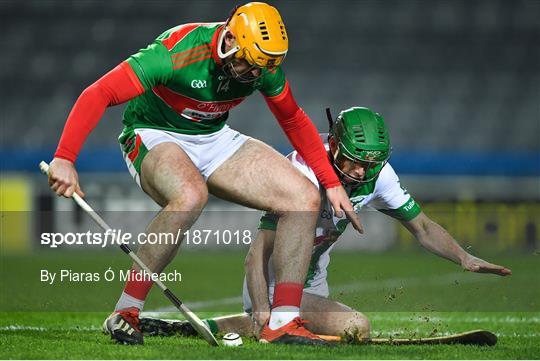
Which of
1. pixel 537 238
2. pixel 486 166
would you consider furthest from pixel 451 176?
pixel 537 238

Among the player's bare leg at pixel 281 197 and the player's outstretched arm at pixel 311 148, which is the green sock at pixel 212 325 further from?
the player's outstretched arm at pixel 311 148

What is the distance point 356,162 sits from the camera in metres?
5.66

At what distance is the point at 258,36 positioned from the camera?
529 cm

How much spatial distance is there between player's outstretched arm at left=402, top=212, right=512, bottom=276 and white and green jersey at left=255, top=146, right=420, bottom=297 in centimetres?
6

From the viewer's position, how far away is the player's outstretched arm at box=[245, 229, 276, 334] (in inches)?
219

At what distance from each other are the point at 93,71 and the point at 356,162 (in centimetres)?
1373

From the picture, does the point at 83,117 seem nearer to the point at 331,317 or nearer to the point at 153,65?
the point at 153,65

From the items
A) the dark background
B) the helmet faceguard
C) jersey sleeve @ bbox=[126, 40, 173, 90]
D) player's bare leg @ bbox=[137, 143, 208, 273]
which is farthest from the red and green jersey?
the dark background

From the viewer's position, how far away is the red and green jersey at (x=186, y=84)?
17.6 ft

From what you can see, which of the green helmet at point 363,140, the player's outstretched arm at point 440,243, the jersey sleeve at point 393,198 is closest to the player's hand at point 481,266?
the player's outstretched arm at point 440,243

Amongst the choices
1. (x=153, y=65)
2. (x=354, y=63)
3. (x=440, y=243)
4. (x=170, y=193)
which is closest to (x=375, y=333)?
(x=440, y=243)

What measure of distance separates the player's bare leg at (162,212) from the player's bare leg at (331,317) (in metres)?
0.86

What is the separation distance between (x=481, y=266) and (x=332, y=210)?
82cm

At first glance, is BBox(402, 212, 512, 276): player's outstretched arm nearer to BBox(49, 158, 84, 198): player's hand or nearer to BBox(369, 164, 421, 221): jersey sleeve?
BBox(369, 164, 421, 221): jersey sleeve
